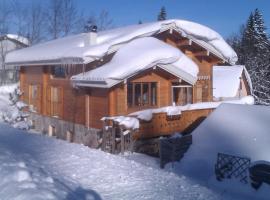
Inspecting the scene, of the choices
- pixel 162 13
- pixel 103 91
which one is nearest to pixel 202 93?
pixel 103 91

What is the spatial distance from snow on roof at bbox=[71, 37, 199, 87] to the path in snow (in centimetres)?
503

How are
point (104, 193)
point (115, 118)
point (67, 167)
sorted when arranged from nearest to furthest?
point (104, 193) < point (67, 167) < point (115, 118)

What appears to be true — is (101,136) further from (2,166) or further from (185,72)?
(2,166)

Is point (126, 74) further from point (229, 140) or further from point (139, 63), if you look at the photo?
point (229, 140)

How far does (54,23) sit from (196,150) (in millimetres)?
42491

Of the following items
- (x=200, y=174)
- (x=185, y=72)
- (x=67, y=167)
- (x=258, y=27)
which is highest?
(x=258, y=27)

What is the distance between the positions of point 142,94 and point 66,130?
15.7 feet

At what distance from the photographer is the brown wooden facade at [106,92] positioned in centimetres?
1722

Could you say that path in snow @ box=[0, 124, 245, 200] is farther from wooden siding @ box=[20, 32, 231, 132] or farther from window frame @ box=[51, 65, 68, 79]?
window frame @ box=[51, 65, 68, 79]

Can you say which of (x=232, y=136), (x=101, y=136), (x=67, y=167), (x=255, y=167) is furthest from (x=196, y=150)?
(x=67, y=167)

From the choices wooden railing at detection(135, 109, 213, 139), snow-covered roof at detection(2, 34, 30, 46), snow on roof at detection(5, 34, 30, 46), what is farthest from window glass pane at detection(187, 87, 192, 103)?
snow on roof at detection(5, 34, 30, 46)

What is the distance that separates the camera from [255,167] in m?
11.1

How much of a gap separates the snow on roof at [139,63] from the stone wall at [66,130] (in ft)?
7.71

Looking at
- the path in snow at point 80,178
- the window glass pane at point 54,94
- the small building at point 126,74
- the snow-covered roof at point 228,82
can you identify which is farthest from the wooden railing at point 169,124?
the snow-covered roof at point 228,82
